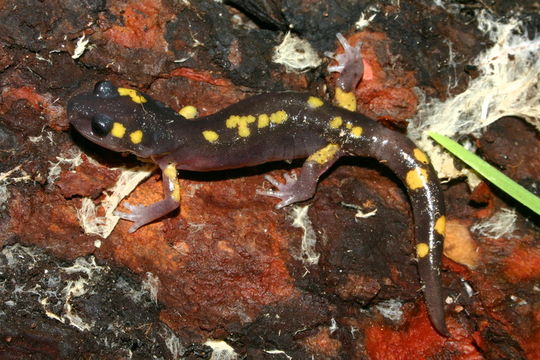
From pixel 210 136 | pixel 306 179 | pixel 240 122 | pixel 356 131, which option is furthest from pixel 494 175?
pixel 210 136

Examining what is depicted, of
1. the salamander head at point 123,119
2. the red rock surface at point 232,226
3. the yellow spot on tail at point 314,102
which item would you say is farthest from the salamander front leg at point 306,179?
the salamander head at point 123,119

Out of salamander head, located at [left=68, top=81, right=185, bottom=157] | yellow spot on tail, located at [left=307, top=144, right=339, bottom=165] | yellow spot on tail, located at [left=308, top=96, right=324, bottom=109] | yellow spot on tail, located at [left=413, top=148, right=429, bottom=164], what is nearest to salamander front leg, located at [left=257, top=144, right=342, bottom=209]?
yellow spot on tail, located at [left=307, top=144, right=339, bottom=165]

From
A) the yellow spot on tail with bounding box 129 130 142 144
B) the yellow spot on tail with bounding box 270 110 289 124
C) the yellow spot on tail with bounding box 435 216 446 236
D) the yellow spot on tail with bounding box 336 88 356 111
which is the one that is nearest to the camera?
the yellow spot on tail with bounding box 129 130 142 144

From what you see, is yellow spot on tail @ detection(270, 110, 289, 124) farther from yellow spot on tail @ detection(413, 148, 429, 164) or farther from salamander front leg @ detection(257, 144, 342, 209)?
yellow spot on tail @ detection(413, 148, 429, 164)

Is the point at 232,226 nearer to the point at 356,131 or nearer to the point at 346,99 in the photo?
the point at 356,131

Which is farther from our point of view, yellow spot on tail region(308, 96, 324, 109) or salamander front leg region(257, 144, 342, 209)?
yellow spot on tail region(308, 96, 324, 109)

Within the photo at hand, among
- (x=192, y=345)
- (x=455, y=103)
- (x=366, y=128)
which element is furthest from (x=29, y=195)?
(x=455, y=103)

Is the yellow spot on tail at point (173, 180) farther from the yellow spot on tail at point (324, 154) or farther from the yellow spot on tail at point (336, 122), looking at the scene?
the yellow spot on tail at point (336, 122)
